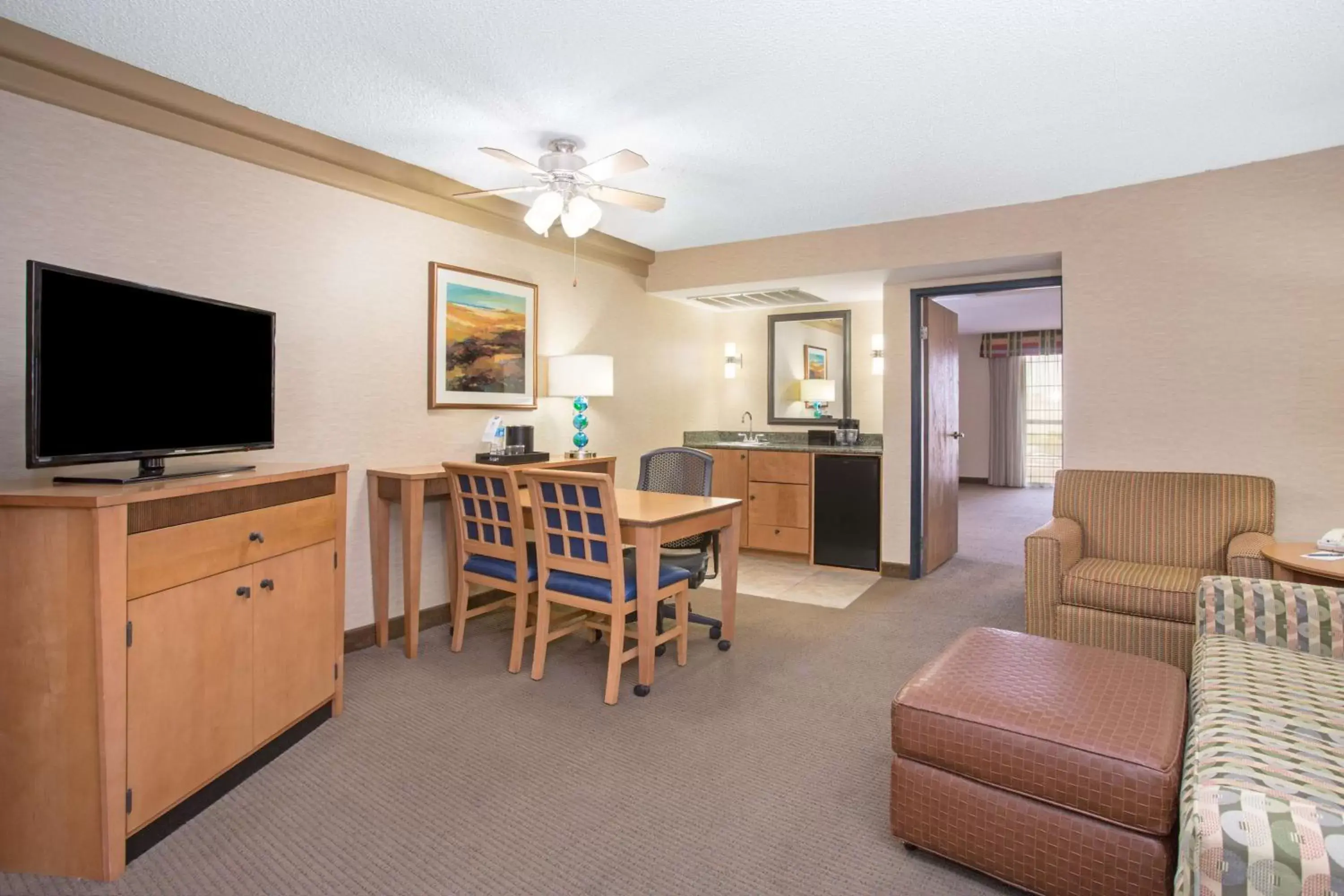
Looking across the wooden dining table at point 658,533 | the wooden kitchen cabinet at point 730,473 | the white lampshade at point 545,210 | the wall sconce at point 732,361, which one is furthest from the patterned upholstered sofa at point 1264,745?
the wall sconce at point 732,361

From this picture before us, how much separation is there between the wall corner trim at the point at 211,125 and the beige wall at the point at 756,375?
111 inches

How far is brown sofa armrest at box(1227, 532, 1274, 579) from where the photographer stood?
8.97ft

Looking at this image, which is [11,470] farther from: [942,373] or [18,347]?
[942,373]

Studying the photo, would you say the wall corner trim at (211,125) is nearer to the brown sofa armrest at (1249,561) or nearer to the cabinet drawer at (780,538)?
the cabinet drawer at (780,538)

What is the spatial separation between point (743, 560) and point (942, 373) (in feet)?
6.90

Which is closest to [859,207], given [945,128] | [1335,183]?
[945,128]

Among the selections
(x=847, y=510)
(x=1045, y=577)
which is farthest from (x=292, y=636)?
(x=847, y=510)

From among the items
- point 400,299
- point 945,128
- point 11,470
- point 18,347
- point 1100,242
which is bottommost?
point 11,470

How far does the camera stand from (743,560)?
5664 mm

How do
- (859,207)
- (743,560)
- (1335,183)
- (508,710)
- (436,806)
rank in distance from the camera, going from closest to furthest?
(436,806) → (508,710) → (1335,183) → (859,207) → (743,560)

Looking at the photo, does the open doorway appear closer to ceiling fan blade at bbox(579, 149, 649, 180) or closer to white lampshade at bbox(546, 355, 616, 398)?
white lampshade at bbox(546, 355, 616, 398)

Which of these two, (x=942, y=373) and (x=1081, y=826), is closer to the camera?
(x=1081, y=826)

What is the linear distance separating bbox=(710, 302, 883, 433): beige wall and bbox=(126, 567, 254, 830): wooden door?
4770 mm

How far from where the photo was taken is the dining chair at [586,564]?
9.16ft
